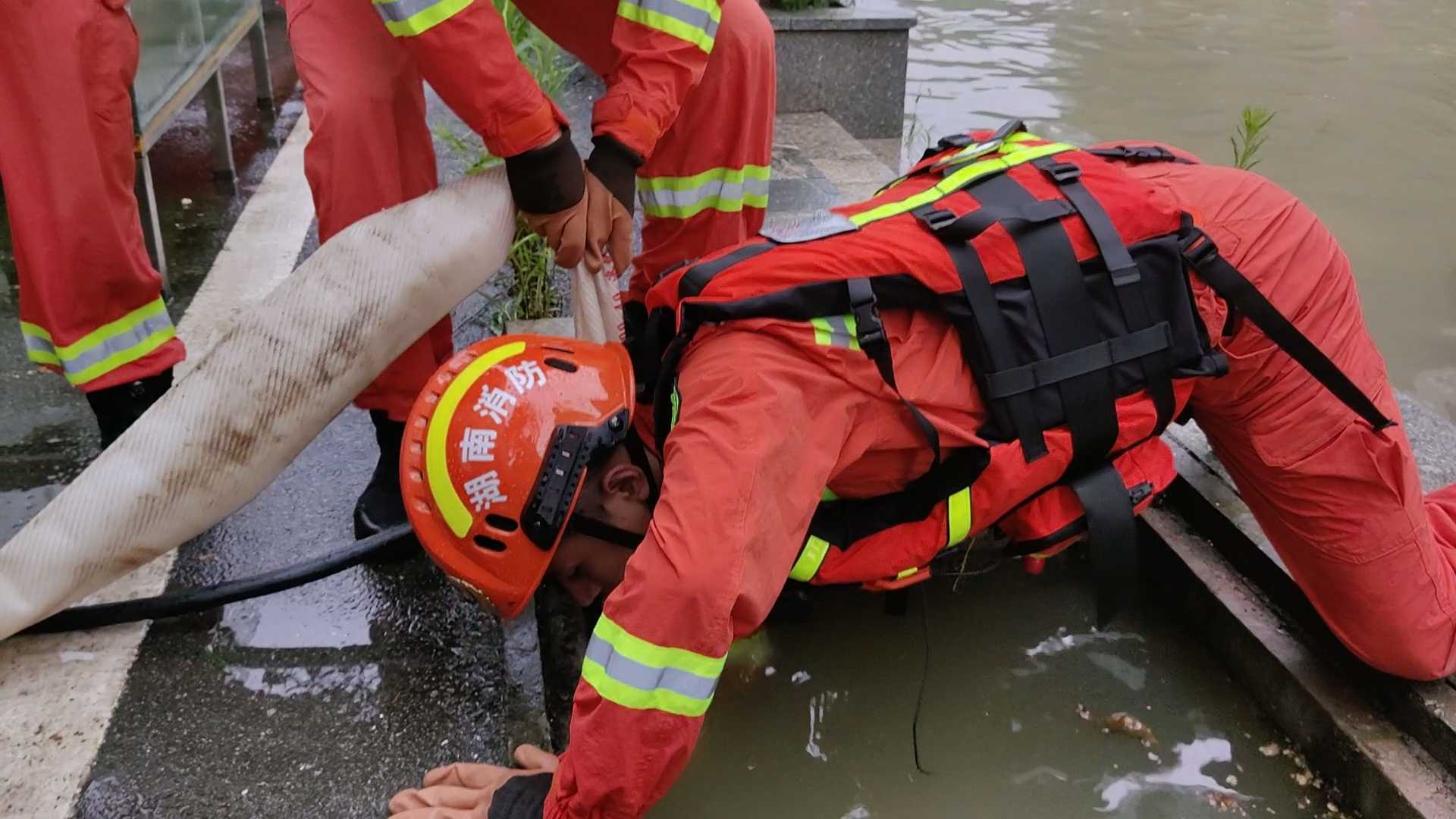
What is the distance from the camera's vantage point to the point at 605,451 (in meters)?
2.09

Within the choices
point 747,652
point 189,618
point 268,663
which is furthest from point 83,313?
point 747,652

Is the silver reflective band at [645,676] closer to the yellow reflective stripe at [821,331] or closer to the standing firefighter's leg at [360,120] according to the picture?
the yellow reflective stripe at [821,331]

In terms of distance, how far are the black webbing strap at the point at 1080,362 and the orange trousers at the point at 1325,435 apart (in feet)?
0.52

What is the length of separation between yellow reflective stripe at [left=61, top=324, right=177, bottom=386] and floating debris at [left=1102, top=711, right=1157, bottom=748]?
2.33 m

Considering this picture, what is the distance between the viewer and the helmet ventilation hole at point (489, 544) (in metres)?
2.06

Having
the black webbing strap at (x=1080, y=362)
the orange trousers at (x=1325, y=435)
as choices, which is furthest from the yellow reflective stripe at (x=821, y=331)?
the orange trousers at (x=1325, y=435)

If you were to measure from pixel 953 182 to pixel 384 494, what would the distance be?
1.46 metres

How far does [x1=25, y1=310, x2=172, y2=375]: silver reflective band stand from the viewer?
2.57m

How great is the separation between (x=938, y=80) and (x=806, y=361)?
21.6ft

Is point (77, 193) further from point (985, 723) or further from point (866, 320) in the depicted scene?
point (985, 723)

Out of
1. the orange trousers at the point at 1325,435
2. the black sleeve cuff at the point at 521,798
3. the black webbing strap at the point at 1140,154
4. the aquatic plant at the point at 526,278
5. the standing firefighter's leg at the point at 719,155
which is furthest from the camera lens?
the aquatic plant at the point at 526,278

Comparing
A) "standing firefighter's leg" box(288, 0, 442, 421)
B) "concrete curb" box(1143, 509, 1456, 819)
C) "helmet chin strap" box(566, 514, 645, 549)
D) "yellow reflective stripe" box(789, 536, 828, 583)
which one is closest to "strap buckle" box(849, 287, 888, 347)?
"yellow reflective stripe" box(789, 536, 828, 583)

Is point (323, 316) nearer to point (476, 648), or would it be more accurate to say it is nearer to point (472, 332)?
point (476, 648)

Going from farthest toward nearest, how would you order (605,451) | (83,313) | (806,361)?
(83,313)
(605,451)
(806,361)
